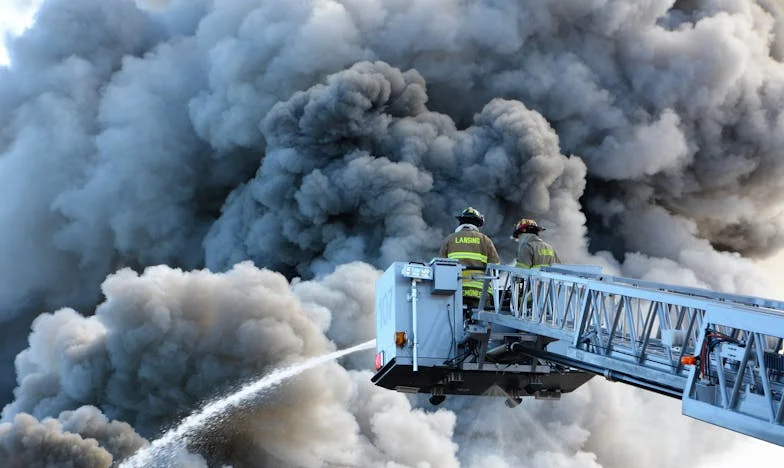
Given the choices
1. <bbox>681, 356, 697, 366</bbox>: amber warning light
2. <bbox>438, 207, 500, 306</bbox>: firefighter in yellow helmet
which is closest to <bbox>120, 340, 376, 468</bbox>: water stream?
<bbox>438, 207, 500, 306</bbox>: firefighter in yellow helmet

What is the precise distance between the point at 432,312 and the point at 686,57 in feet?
98.3

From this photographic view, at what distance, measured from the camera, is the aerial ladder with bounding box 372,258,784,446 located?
923cm

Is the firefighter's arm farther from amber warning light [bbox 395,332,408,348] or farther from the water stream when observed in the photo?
the water stream

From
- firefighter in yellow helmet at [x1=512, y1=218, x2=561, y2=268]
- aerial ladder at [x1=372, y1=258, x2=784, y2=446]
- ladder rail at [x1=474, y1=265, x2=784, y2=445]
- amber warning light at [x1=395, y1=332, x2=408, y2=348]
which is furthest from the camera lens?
firefighter in yellow helmet at [x1=512, y1=218, x2=561, y2=268]

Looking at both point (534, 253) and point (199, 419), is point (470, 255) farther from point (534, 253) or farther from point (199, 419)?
point (199, 419)

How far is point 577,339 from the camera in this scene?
39.9 feet

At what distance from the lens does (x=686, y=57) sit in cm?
4097

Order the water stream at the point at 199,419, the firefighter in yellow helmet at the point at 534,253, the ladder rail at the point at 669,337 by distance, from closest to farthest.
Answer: the ladder rail at the point at 669,337 → the firefighter in yellow helmet at the point at 534,253 → the water stream at the point at 199,419

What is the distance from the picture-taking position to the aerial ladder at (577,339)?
9234mm

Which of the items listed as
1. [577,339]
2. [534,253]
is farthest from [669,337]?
[534,253]

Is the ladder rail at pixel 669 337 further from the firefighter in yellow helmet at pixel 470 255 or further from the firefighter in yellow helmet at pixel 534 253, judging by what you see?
the firefighter in yellow helmet at pixel 534 253

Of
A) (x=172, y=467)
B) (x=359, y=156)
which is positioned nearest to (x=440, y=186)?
(x=359, y=156)

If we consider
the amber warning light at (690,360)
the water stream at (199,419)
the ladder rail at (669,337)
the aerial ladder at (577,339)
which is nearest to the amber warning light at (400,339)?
the aerial ladder at (577,339)

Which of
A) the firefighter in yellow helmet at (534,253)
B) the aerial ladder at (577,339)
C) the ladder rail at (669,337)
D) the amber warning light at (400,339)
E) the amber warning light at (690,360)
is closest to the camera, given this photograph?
the ladder rail at (669,337)
